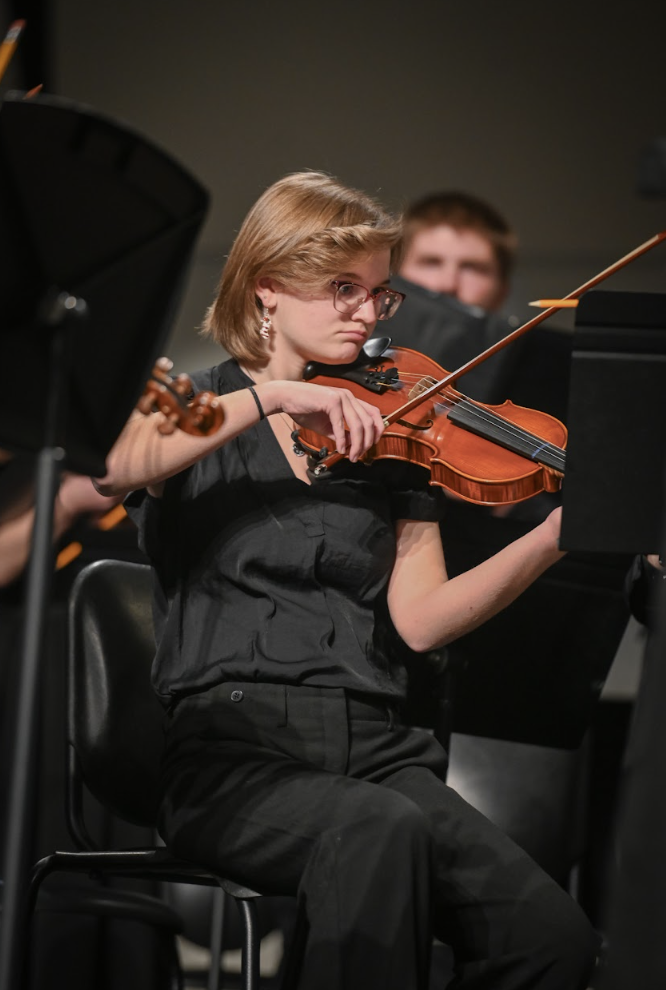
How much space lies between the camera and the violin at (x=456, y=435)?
1652 mm

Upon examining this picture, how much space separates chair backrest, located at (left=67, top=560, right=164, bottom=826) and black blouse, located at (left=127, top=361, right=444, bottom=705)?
0.14 metres

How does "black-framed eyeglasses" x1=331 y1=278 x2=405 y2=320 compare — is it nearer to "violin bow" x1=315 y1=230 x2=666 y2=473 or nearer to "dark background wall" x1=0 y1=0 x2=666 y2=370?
"violin bow" x1=315 y1=230 x2=666 y2=473

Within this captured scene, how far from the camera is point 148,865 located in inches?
60.6

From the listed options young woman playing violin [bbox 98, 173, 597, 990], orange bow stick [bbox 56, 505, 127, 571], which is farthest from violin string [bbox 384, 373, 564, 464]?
orange bow stick [bbox 56, 505, 127, 571]

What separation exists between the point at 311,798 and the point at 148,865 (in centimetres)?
28

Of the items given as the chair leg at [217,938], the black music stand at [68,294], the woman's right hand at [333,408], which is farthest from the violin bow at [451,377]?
the chair leg at [217,938]

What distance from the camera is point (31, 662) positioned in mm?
1097

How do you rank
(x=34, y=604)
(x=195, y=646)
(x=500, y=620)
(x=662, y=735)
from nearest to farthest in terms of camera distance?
(x=662, y=735), (x=34, y=604), (x=195, y=646), (x=500, y=620)

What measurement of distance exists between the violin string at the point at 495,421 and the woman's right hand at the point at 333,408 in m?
0.25

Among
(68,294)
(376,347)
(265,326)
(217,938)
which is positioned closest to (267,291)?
(265,326)

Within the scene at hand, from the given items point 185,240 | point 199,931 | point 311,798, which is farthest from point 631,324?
point 199,931

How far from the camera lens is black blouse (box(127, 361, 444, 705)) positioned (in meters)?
1.51

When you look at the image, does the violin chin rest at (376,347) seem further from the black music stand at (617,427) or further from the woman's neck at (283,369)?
the black music stand at (617,427)

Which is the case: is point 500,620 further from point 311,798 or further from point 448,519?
point 311,798
